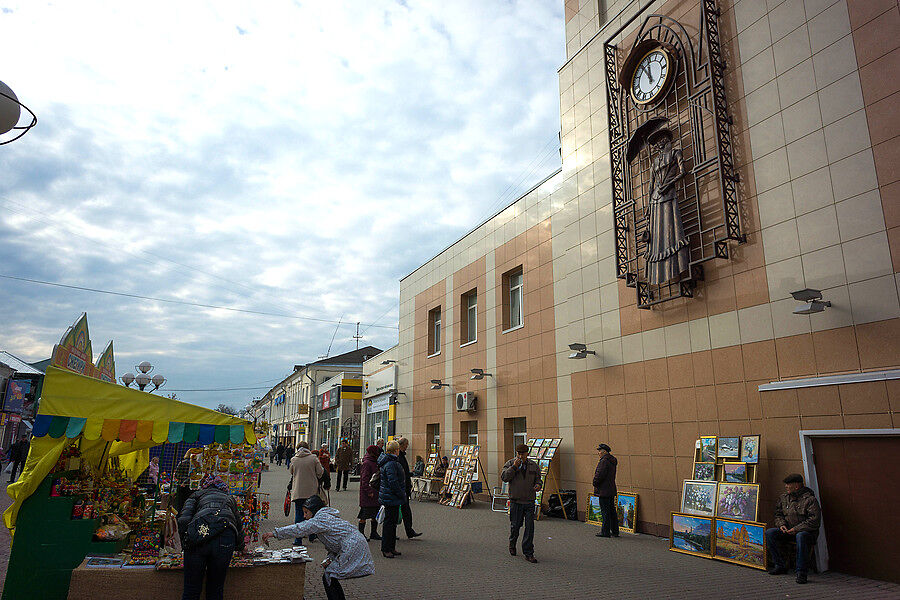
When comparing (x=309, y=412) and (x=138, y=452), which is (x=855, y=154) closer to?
(x=138, y=452)

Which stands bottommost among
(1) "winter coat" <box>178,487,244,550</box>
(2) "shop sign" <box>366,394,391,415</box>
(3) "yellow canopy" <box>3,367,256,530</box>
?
(1) "winter coat" <box>178,487,244,550</box>

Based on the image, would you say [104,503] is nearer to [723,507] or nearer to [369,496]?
[369,496]

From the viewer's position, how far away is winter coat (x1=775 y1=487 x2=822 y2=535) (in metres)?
7.65

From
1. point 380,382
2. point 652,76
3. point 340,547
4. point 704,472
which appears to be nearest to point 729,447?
point 704,472

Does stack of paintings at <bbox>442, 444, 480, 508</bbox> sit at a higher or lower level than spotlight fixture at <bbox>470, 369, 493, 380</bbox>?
lower

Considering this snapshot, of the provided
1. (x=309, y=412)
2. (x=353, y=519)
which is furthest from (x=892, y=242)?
(x=309, y=412)

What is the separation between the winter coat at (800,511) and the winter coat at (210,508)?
6.95m

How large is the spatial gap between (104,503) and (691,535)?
322 inches

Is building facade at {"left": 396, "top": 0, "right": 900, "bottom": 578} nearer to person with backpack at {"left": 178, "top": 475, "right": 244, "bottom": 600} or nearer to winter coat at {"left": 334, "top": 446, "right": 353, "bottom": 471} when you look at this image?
winter coat at {"left": 334, "top": 446, "right": 353, "bottom": 471}

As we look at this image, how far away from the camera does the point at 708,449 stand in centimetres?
985

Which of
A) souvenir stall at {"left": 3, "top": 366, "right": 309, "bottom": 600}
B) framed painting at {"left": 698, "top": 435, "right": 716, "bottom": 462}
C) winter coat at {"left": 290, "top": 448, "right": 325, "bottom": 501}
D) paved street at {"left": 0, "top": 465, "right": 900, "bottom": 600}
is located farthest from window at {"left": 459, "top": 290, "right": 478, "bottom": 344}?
souvenir stall at {"left": 3, "top": 366, "right": 309, "bottom": 600}

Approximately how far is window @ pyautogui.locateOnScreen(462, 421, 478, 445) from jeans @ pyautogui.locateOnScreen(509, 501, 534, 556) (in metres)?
9.10

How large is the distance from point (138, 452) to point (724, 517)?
909cm

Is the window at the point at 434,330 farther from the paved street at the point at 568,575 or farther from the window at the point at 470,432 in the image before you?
the paved street at the point at 568,575
